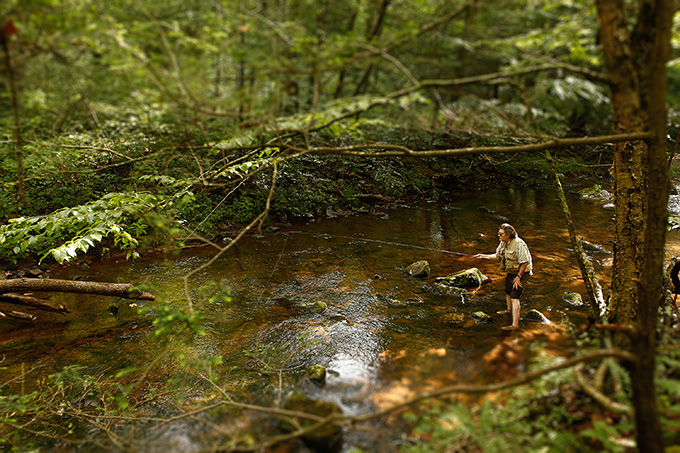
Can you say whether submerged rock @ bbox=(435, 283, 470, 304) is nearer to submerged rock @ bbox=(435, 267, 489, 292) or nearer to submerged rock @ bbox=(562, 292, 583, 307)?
submerged rock @ bbox=(435, 267, 489, 292)

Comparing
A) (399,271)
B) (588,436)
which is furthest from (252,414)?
(399,271)

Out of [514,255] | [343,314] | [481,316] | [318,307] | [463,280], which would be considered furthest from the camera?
[463,280]

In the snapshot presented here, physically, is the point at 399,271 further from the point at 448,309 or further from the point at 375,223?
the point at 375,223

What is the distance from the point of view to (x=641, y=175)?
3.44 m

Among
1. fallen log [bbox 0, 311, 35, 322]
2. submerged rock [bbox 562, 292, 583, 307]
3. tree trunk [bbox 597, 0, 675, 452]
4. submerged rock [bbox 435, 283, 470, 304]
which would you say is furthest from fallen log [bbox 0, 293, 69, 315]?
submerged rock [bbox 562, 292, 583, 307]

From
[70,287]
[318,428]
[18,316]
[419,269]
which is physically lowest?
[18,316]

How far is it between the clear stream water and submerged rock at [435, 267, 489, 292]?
0.24 meters

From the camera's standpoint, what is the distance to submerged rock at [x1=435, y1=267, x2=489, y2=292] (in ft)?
22.1

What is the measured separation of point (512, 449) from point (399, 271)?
520cm

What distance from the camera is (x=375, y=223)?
10445 mm

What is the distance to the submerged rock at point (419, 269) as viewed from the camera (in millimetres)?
7250

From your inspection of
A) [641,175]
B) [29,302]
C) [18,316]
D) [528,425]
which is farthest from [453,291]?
[18,316]

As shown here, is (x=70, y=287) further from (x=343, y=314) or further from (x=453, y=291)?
(x=453, y=291)

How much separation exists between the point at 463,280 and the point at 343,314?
8.22 ft
